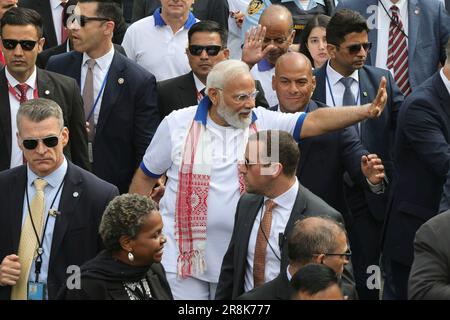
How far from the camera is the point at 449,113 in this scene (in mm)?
10273

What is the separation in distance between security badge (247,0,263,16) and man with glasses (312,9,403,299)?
1.76 metres

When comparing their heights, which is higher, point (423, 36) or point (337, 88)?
point (423, 36)

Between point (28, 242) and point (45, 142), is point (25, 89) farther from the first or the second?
point (28, 242)

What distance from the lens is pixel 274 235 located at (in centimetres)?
879

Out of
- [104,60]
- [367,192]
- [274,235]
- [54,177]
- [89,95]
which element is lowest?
[367,192]

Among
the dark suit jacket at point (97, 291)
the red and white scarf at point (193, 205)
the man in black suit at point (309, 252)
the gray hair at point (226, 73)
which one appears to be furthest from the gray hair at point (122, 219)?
the gray hair at point (226, 73)

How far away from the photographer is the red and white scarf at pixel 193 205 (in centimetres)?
955

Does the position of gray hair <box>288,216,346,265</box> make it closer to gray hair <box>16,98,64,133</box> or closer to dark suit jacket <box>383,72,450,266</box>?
gray hair <box>16,98,64,133</box>

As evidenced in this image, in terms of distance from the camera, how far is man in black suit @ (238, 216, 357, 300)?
312 inches

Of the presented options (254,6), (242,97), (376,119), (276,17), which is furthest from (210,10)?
(242,97)

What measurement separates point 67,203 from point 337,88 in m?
3.04

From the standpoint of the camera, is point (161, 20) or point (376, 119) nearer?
point (376, 119)
